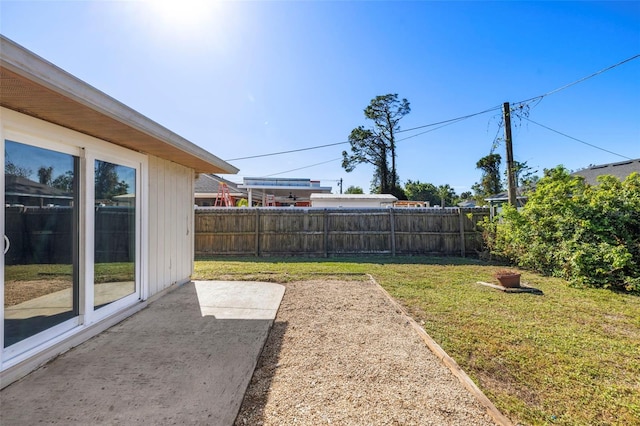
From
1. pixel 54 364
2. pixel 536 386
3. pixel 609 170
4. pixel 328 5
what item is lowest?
pixel 536 386

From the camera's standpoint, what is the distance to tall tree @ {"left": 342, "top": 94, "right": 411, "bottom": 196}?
27.9 meters

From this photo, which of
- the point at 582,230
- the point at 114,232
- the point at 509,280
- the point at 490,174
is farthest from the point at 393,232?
the point at 490,174

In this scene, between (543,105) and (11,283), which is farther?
(543,105)

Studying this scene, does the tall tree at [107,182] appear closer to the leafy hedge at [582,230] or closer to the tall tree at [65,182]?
the tall tree at [65,182]

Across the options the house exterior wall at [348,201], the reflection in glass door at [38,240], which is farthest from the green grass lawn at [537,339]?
the house exterior wall at [348,201]

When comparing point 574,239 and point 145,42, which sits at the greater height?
point 145,42

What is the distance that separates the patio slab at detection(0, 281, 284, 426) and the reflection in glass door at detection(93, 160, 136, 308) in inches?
17.9

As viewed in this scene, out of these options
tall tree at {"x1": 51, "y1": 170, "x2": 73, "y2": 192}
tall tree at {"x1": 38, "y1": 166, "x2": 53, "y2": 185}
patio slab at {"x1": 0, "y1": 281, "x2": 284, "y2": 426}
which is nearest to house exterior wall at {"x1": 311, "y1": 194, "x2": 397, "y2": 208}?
patio slab at {"x1": 0, "y1": 281, "x2": 284, "y2": 426}

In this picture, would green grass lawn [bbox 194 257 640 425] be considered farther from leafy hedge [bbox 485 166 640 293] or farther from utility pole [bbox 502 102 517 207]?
utility pole [bbox 502 102 517 207]

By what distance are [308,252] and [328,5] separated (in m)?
6.97

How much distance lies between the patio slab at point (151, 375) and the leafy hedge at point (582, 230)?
6372 mm

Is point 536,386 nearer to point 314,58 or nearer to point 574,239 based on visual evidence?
point 574,239

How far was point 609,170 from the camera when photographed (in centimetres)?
1358

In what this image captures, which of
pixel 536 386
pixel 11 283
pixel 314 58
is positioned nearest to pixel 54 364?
pixel 11 283
